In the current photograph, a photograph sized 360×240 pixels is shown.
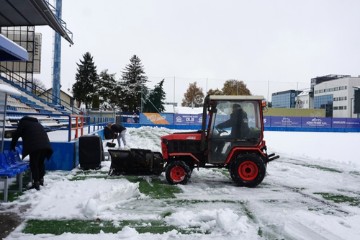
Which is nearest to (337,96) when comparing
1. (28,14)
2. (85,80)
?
(85,80)

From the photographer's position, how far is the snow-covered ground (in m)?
5.18

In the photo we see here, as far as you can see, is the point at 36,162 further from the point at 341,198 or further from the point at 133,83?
the point at 133,83

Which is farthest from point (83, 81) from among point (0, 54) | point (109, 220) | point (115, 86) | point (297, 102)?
point (109, 220)

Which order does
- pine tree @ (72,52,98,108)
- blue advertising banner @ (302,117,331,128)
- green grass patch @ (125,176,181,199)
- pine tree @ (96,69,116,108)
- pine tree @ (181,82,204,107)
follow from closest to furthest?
green grass patch @ (125,176,181,199) < blue advertising banner @ (302,117,331,128) < pine tree @ (181,82,204,107) < pine tree @ (96,69,116,108) < pine tree @ (72,52,98,108)

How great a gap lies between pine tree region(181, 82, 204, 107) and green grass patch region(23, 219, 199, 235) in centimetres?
4735

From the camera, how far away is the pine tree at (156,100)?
52625mm

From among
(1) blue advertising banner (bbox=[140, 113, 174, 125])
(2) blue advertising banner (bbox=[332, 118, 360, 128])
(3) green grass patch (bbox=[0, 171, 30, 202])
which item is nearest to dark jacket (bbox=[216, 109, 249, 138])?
(3) green grass patch (bbox=[0, 171, 30, 202])

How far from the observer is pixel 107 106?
66.1 meters

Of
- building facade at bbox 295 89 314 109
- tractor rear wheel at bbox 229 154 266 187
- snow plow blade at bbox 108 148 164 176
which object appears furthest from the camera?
building facade at bbox 295 89 314 109

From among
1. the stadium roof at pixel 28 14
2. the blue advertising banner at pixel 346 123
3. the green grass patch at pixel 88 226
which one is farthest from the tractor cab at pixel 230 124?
the blue advertising banner at pixel 346 123

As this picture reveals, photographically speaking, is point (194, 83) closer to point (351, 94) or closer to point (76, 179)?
point (351, 94)

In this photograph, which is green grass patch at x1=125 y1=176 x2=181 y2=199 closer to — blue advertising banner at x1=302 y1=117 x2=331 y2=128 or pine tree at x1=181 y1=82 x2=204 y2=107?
blue advertising banner at x1=302 y1=117 x2=331 y2=128

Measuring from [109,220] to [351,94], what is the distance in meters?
72.7

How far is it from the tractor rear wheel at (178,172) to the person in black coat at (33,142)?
2.59 metres
